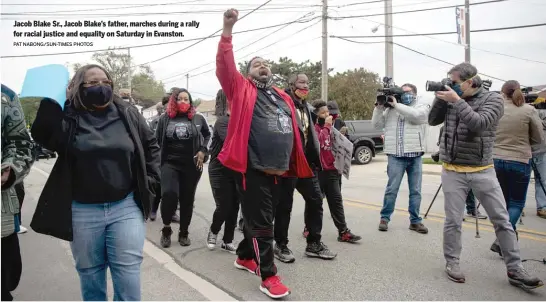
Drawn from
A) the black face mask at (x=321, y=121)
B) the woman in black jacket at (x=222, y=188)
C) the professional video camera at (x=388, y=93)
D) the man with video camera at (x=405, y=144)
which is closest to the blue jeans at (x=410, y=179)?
the man with video camera at (x=405, y=144)

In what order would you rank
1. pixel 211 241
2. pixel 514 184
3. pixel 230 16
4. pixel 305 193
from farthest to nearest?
pixel 211 241, pixel 514 184, pixel 305 193, pixel 230 16

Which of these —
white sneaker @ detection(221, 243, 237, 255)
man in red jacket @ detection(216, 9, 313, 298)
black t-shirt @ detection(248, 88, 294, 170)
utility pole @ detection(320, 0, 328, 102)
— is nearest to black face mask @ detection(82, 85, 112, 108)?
man in red jacket @ detection(216, 9, 313, 298)

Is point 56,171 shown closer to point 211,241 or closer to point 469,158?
point 211,241

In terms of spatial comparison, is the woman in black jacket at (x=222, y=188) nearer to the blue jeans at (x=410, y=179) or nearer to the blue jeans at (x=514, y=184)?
the blue jeans at (x=410, y=179)

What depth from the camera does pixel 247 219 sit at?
3.65 metres

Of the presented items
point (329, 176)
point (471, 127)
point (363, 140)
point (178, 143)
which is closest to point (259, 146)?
point (471, 127)

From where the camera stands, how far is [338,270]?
13.5 feet

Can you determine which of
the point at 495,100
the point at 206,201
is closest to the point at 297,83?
the point at 495,100

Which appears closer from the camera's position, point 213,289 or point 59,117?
point 59,117

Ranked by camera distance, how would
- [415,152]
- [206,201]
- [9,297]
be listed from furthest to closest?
1. [206,201]
2. [415,152]
3. [9,297]

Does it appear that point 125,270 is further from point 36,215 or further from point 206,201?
point 206,201

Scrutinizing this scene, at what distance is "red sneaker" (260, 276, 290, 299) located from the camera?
341cm

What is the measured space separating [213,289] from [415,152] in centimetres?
320

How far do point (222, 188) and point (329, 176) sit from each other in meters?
1.34
